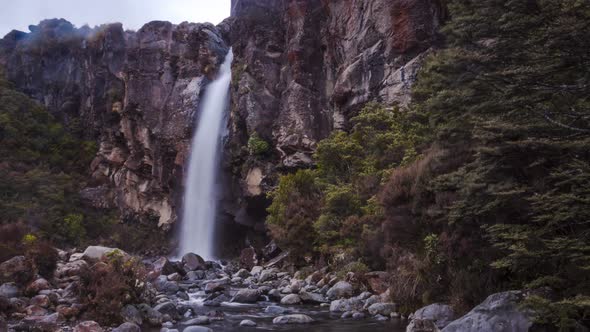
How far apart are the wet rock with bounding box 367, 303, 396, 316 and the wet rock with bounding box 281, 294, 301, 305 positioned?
3664 mm

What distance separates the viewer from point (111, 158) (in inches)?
2012

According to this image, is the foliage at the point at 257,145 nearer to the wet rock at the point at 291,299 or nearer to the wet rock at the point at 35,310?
the wet rock at the point at 291,299

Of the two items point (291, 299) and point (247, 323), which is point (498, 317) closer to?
point (247, 323)

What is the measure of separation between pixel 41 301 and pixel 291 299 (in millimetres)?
7724

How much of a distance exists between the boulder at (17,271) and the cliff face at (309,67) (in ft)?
61.9

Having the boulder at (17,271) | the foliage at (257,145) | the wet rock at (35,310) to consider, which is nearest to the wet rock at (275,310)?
the wet rock at (35,310)

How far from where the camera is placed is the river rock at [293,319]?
13.9 meters

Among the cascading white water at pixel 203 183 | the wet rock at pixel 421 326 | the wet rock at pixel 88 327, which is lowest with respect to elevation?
the wet rock at pixel 421 326

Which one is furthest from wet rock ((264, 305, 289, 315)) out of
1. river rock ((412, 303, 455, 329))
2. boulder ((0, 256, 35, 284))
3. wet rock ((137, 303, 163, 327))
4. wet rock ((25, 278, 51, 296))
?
boulder ((0, 256, 35, 284))

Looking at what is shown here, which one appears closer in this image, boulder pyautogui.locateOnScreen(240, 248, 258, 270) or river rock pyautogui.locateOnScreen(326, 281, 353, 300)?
river rock pyautogui.locateOnScreen(326, 281, 353, 300)

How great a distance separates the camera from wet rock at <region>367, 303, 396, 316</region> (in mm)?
14102

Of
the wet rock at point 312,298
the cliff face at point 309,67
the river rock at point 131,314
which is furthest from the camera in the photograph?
the cliff face at point 309,67

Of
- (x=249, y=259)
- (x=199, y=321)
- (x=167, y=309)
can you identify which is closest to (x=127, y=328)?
(x=199, y=321)

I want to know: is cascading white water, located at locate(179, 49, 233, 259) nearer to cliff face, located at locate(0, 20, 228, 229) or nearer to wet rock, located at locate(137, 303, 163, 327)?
cliff face, located at locate(0, 20, 228, 229)
